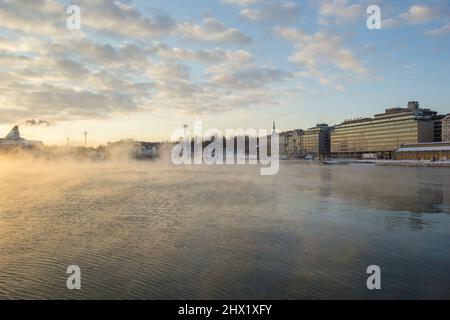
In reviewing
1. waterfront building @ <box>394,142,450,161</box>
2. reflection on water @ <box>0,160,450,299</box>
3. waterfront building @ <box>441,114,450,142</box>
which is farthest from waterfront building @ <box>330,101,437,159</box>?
reflection on water @ <box>0,160,450,299</box>

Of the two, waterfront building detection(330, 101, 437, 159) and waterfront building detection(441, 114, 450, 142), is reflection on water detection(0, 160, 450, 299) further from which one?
waterfront building detection(330, 101, 437, 159)

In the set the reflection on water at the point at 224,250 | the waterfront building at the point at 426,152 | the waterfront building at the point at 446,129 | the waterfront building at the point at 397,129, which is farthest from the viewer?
the waterfront building at the point at 397,129

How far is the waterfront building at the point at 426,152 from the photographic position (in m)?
128

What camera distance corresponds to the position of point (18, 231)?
20844mm

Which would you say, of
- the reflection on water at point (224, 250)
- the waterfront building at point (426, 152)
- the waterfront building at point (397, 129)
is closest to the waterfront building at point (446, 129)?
the waterfront building at point (397, 129)

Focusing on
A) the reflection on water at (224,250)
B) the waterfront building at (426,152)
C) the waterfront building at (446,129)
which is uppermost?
the waterfront building at (446,129)

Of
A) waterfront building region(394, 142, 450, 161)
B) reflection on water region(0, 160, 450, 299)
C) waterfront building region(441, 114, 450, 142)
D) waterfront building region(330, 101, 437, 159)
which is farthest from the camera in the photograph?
waterfront building region(330, 101, 437, 159)

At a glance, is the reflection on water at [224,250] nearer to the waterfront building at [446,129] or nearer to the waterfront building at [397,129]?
the waterfront building at [446,129]

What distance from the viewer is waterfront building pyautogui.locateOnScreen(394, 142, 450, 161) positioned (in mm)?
128212

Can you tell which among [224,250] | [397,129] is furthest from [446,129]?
[224,250]

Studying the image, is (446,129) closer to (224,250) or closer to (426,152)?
(426,152)

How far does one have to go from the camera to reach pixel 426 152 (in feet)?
442

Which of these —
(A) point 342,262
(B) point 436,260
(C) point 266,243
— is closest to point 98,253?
(C) point 266,243
